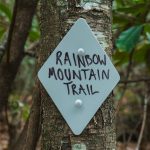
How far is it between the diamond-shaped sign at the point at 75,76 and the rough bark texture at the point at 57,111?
0.02m

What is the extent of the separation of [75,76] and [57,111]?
94mm

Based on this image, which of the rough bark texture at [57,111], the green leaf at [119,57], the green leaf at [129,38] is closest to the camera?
the rough bark texture at [57,111]

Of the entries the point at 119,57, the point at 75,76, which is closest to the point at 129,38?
the point at 119,57

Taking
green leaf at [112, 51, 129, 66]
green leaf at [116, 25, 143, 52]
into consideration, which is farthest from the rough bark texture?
green leaf at [112, 51, 129, 66]

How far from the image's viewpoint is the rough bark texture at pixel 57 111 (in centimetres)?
116

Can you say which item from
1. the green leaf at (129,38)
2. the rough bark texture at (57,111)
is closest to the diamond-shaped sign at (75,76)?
the rough bark texture at (57,111)

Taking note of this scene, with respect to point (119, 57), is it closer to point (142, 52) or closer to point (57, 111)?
point (142, 52)

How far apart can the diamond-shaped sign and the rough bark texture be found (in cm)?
2

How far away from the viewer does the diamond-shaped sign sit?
116 cm

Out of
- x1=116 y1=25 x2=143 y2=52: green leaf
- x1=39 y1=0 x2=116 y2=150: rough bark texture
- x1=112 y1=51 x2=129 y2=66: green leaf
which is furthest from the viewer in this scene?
x1=112 y1=51 x2=129 y2=66: green leaf

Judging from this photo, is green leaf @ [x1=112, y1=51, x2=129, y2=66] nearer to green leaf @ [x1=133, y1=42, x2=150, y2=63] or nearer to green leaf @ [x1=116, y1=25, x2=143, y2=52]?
green leaf @ [x1=133, y1=42, x2=150, y2=63]

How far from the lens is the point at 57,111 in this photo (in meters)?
1.17

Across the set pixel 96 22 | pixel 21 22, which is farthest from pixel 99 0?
pixel 21 22

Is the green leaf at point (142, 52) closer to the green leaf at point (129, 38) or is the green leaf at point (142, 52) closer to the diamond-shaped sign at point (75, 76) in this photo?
the green leaf at point (129, 38)
